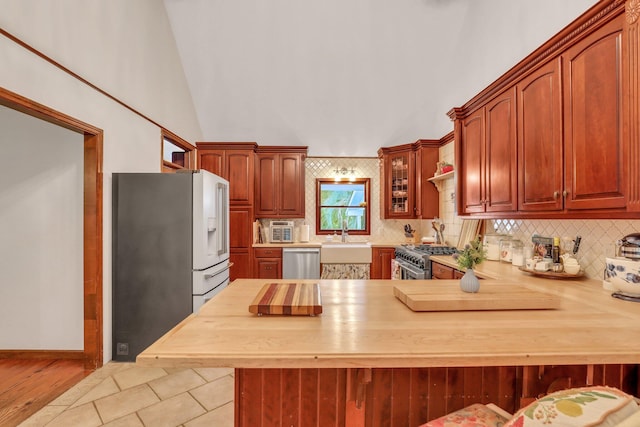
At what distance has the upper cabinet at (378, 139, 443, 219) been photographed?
15.2 ft

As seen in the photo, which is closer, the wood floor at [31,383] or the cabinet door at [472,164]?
the wood floor at [31,383]

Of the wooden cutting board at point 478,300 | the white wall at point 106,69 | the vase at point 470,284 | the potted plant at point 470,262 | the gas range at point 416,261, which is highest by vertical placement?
the white wall at point 106,69

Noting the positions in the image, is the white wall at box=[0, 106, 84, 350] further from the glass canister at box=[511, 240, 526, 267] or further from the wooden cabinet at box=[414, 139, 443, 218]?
the wooden cabinet at box=[414, 139, 443, 218]

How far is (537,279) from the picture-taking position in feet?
7.19

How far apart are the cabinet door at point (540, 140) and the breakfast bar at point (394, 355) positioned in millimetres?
803

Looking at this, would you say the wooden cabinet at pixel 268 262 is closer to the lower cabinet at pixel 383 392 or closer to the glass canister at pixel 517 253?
the glass canister at pixel 517 253

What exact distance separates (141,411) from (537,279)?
288cm

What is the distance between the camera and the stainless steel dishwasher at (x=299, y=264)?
472 centimetres

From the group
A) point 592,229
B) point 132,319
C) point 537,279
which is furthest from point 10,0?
point 592,229

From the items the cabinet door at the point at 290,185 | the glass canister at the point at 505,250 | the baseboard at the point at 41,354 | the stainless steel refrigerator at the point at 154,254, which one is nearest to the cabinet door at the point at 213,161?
the cabinet door at the point at 290,185

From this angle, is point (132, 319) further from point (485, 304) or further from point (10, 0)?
point (485, 304)

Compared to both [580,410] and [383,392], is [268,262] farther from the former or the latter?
[580,410]

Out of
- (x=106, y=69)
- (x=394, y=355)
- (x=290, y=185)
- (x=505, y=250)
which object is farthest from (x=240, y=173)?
(x=394, y=355)

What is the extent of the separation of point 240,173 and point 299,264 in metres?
1.66
